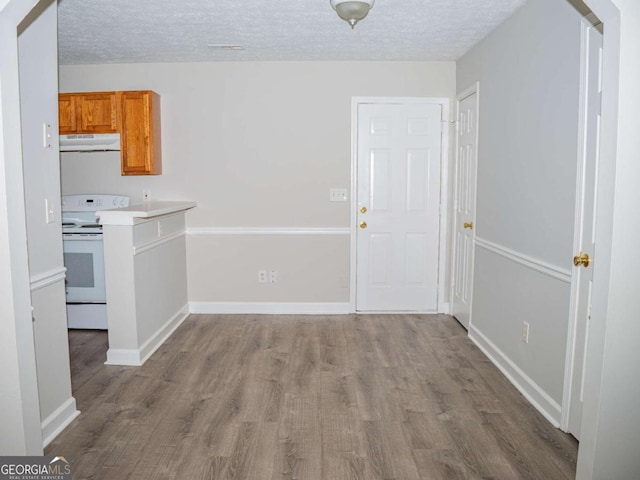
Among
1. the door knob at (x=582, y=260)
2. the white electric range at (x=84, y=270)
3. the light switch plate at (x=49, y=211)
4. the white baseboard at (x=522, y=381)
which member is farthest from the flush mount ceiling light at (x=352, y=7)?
the white electric range at (x=84, y=270)

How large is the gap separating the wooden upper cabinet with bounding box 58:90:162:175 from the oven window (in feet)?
2.99

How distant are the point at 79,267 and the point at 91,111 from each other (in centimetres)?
143

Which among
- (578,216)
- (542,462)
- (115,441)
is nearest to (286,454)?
(115,441)

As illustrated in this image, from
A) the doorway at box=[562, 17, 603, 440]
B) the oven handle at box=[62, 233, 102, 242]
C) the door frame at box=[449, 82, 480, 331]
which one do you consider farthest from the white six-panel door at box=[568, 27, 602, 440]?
the oven handle at box=[62, 233, 102, 242]

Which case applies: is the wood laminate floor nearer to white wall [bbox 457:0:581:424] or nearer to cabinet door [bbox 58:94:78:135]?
white wall [bbox 457:0:581:424]

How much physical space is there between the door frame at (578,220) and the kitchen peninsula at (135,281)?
270 cm

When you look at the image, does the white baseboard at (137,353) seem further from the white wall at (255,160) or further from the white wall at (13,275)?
the white wall at (13,275)

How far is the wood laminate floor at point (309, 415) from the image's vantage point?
231cm

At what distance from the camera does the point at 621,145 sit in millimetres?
1669

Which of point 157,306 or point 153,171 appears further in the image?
point 153,171

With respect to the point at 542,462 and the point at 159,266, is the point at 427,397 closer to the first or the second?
the point at 542,462

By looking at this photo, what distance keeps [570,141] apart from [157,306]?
3.17 metres

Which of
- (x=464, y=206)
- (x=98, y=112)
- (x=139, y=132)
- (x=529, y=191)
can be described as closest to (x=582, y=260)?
(x=529, y=191)

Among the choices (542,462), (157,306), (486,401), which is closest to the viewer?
(542,462)
